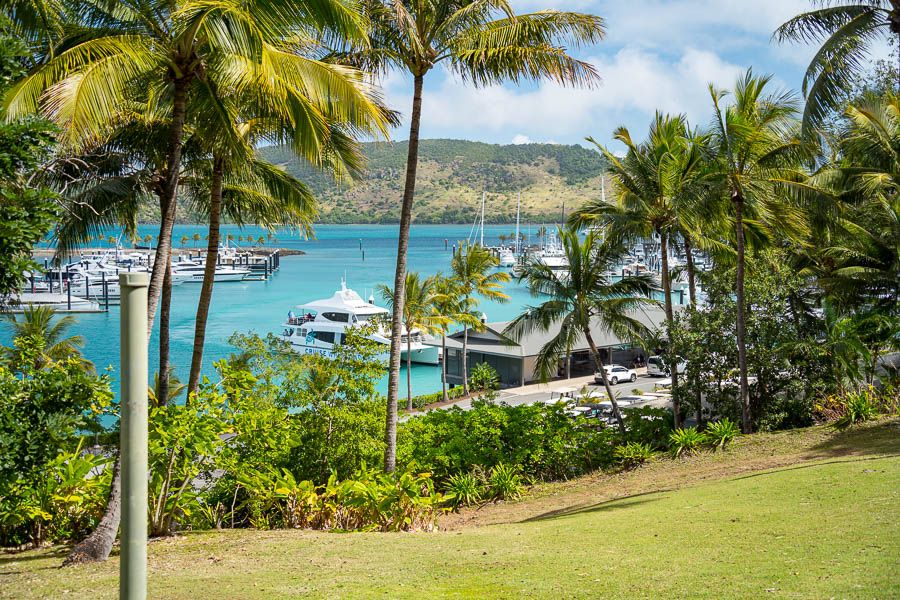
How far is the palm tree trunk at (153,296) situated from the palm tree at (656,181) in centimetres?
1324

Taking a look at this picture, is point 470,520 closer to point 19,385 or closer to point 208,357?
point 19,385

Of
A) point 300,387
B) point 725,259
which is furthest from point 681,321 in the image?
point 300,387

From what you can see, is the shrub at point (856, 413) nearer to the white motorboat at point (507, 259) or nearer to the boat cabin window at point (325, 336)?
the boat cabin window at point (325, 336)

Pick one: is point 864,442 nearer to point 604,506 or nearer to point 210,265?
point 604,506

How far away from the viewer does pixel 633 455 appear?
1750 centimetres

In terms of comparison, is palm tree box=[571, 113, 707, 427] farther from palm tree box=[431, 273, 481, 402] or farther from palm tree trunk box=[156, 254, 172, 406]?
palm tree box=[431, 273, 481, 402]

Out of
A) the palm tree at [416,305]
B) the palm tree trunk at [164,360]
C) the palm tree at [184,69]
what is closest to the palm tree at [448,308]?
the palm tree at [416,305]

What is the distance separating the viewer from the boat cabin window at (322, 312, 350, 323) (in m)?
48.0

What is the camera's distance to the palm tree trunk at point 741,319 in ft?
57.8

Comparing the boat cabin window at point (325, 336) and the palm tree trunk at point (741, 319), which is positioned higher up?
the palm tree trunk at point (741, 319)

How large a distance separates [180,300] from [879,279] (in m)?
77.2

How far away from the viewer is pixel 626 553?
7770 mm

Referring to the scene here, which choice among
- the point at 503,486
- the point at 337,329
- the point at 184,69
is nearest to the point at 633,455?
the point at 503,486

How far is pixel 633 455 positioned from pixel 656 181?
286 inches
